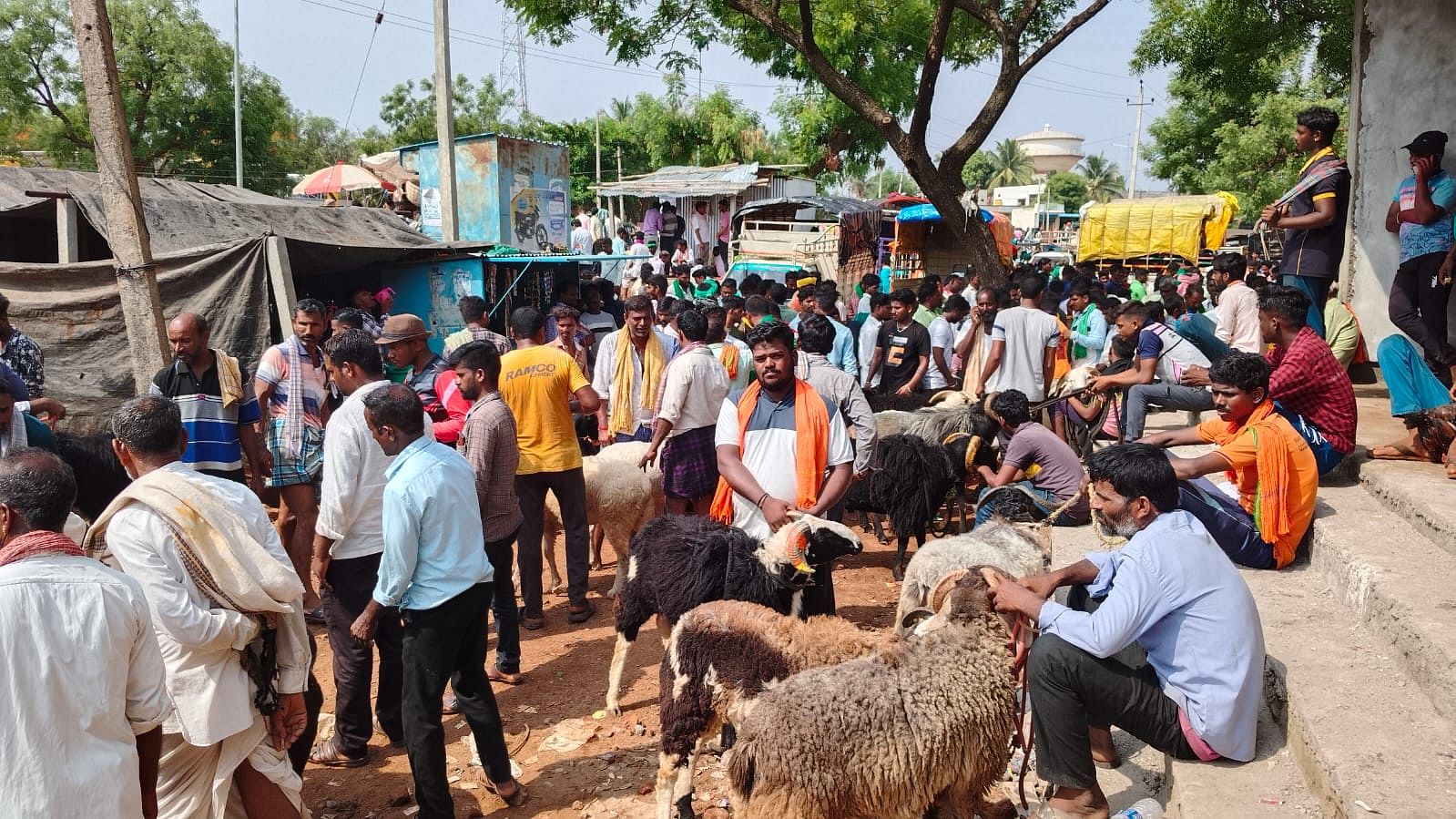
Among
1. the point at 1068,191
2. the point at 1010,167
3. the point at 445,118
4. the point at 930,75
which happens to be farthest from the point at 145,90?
the point at 1010,167

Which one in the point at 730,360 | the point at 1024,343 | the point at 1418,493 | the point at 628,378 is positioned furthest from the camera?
the point at 1024,343

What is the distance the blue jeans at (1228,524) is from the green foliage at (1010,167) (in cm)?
9381

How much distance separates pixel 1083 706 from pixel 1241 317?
6222mm

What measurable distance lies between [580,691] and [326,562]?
179 cm

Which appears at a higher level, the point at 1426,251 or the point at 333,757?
the point at 1426,251

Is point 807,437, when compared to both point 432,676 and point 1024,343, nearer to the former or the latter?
point 432,676

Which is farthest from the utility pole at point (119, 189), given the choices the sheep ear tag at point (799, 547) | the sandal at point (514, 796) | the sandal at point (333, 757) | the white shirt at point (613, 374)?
the sheep ear tag at point (799, 547)

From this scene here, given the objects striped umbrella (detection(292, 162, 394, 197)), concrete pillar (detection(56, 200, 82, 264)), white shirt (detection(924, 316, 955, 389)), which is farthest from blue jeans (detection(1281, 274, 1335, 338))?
striped umbrella (detection(292, 162, 394, 197))

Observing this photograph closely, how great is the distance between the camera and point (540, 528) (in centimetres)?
624

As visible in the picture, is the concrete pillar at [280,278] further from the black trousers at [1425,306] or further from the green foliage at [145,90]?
the green foliage at [145,90]

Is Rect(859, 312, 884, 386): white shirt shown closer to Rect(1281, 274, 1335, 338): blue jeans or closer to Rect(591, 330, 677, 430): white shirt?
Rect(591, 330, 677, 430): white shirt

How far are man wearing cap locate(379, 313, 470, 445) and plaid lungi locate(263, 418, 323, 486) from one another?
72cm

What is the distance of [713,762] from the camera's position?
4.57 m

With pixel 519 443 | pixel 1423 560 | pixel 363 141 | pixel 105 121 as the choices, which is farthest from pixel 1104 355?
pixel 363 141
